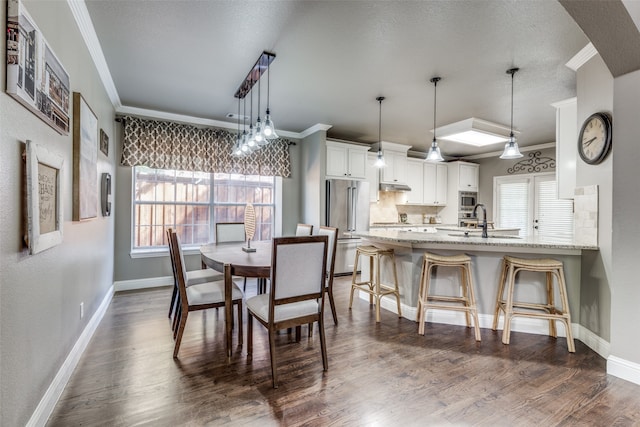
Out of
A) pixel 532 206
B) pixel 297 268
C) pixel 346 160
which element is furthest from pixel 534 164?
pixel 297 268

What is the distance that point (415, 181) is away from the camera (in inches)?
257

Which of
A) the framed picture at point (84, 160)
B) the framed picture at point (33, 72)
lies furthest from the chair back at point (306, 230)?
the framed picture at point (33, 72)

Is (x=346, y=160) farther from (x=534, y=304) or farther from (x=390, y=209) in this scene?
(x=534, y=304)

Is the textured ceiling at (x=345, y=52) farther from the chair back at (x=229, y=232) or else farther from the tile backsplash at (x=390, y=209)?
the tile backsplash at (x=390, y=209)

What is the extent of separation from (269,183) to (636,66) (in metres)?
4.55

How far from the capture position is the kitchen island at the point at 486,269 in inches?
108

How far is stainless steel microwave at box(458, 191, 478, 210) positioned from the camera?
686 centimetres

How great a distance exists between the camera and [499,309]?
290cm

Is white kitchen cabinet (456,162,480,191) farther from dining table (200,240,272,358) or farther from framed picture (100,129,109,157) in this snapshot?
framed picture (100,129,109,157)

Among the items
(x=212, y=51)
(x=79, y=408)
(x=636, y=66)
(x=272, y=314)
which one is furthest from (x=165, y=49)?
(x=636, y=66)

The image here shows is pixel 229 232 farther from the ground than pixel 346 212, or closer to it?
closer to it

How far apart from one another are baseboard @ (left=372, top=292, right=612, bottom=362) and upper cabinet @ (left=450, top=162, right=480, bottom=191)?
4.39 m

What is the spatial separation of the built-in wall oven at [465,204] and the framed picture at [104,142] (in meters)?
6.61

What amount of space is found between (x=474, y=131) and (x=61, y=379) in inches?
210
